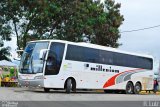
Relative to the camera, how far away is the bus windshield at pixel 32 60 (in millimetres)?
27156

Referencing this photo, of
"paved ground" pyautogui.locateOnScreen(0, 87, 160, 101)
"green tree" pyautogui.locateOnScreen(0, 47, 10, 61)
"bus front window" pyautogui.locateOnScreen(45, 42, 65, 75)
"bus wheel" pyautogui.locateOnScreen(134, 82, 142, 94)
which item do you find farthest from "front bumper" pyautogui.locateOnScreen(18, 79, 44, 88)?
"green tree" pyautogui.locateOnScreen(0, 47, 10, 61)

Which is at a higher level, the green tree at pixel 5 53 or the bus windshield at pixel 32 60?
the green tree at pixel 5 53

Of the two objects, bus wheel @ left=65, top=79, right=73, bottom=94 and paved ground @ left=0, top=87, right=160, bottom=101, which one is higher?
bus wheel @ left=65, top=79, right=73, bottom=94

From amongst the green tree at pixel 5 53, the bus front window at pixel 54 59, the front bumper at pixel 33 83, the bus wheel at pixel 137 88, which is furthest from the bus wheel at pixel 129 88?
the green tree at pixel 5 53

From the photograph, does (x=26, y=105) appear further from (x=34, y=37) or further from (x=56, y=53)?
(x=34, y=37)

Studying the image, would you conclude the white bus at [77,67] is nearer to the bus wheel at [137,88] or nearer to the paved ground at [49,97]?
the bus wheel at [137,88]

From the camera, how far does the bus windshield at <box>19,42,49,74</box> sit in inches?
1069

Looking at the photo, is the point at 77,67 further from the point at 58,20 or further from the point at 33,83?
the point at 58,20

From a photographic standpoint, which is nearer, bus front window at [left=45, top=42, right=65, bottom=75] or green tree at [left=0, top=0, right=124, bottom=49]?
bus front window at [left=45, top=42, right=65, bottom=75]

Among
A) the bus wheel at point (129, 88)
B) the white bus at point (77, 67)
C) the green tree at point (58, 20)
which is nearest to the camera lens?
the white bus at point (77, 67)

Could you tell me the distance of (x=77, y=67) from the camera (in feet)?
94.5

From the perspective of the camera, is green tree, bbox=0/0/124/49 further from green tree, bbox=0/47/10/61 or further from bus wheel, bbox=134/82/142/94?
bus wheel, bbox=134/82/142/94

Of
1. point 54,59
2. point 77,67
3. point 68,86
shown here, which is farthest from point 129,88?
point 54,59

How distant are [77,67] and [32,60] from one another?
10.1 feet
